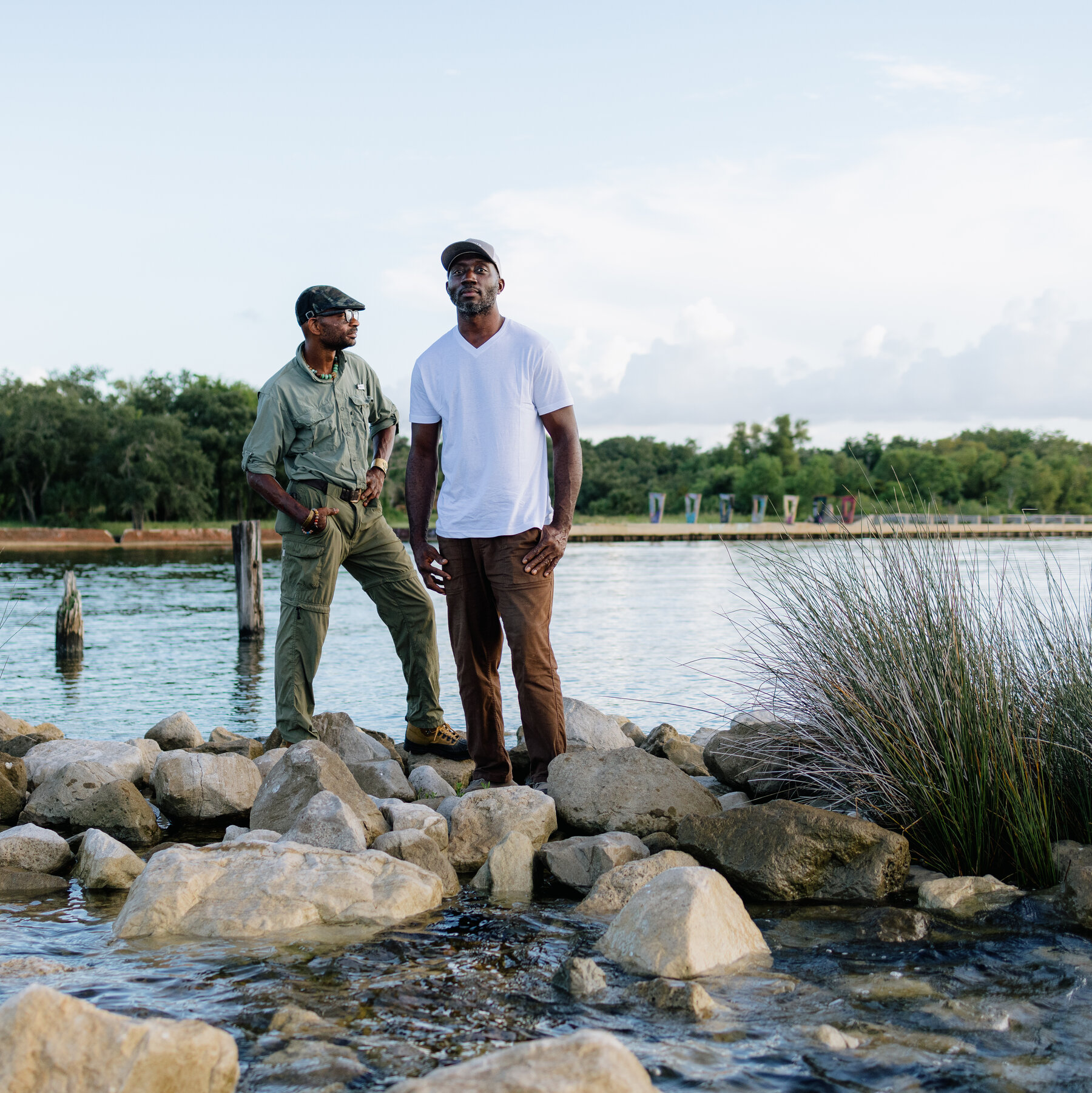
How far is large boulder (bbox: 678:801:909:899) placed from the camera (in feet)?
12.5

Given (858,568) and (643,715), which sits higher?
(858,568)

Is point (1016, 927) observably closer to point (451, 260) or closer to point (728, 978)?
point (728, 978)

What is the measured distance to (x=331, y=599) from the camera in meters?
5.25

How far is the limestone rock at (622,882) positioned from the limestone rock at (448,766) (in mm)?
1476

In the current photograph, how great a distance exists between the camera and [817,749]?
14.0 feet

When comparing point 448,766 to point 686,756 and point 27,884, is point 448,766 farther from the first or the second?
point 27,884

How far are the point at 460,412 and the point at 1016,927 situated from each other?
9.12 ft

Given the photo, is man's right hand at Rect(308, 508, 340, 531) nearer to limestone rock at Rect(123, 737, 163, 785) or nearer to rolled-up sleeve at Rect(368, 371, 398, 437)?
rolled-up sleeve at Rect(368, 371, 398, 437)

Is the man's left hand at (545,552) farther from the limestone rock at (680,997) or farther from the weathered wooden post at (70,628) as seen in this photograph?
the weathered wooden post at (70,628)

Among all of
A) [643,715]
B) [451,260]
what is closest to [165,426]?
[643,715]

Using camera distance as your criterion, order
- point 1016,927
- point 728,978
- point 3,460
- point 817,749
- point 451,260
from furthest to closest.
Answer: point 3,460, point 451,260, point 817,749, point 1016,927, point 728,978

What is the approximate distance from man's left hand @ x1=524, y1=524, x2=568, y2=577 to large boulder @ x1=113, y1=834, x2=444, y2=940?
1351mm

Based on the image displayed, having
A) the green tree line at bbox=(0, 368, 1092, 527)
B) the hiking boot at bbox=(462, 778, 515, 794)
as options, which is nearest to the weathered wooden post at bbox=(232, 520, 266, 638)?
the hiking boot at bbox=(462, 778, 515, 794)

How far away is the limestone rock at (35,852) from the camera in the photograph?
4.26 meters
